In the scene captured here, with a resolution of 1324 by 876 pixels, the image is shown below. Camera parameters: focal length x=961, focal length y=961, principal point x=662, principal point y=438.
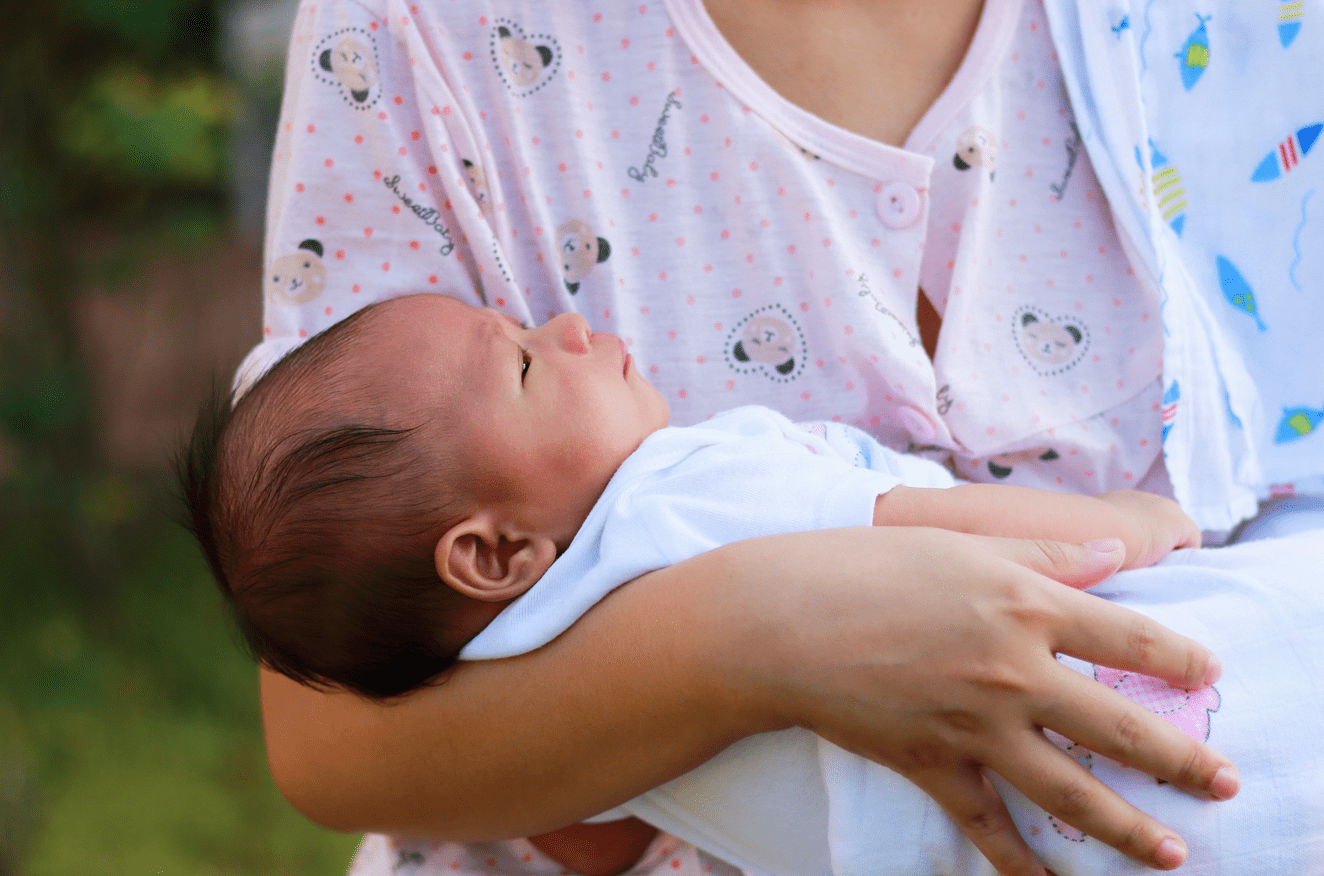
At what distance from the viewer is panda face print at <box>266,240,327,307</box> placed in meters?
1.20

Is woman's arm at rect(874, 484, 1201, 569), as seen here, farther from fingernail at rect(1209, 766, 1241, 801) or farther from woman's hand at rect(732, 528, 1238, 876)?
fingernail at rect(1209, 766, 1241, 801)

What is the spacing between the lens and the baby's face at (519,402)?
106cm

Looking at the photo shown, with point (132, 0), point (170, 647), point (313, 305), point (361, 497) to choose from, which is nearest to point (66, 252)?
point (132, 0)

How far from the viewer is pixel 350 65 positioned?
117 centimetres

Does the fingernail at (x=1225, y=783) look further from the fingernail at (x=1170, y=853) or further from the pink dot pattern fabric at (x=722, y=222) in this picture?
the pink dot pattern fabric at (x=722, y=222)

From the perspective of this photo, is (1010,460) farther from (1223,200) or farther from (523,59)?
(523,59)

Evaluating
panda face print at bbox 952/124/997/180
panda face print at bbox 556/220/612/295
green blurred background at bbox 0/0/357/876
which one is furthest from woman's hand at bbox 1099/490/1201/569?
green blurred background at bbox 0/0/357/876

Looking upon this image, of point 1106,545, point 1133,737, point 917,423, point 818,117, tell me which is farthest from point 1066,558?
point 818,117

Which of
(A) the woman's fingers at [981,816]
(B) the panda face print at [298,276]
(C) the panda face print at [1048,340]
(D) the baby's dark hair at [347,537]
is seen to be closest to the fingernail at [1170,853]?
(A) the woman's fingers at [981,816]

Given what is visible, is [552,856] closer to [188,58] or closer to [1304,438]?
[1304,438]

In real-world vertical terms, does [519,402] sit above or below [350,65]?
below

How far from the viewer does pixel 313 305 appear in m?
1.21

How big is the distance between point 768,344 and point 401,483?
1.64 ft

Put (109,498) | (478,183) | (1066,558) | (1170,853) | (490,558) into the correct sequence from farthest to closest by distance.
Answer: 1. (109,498)
2. (478,183)
3. (490,558)
4. (1066,558)
5. (1170,853)
